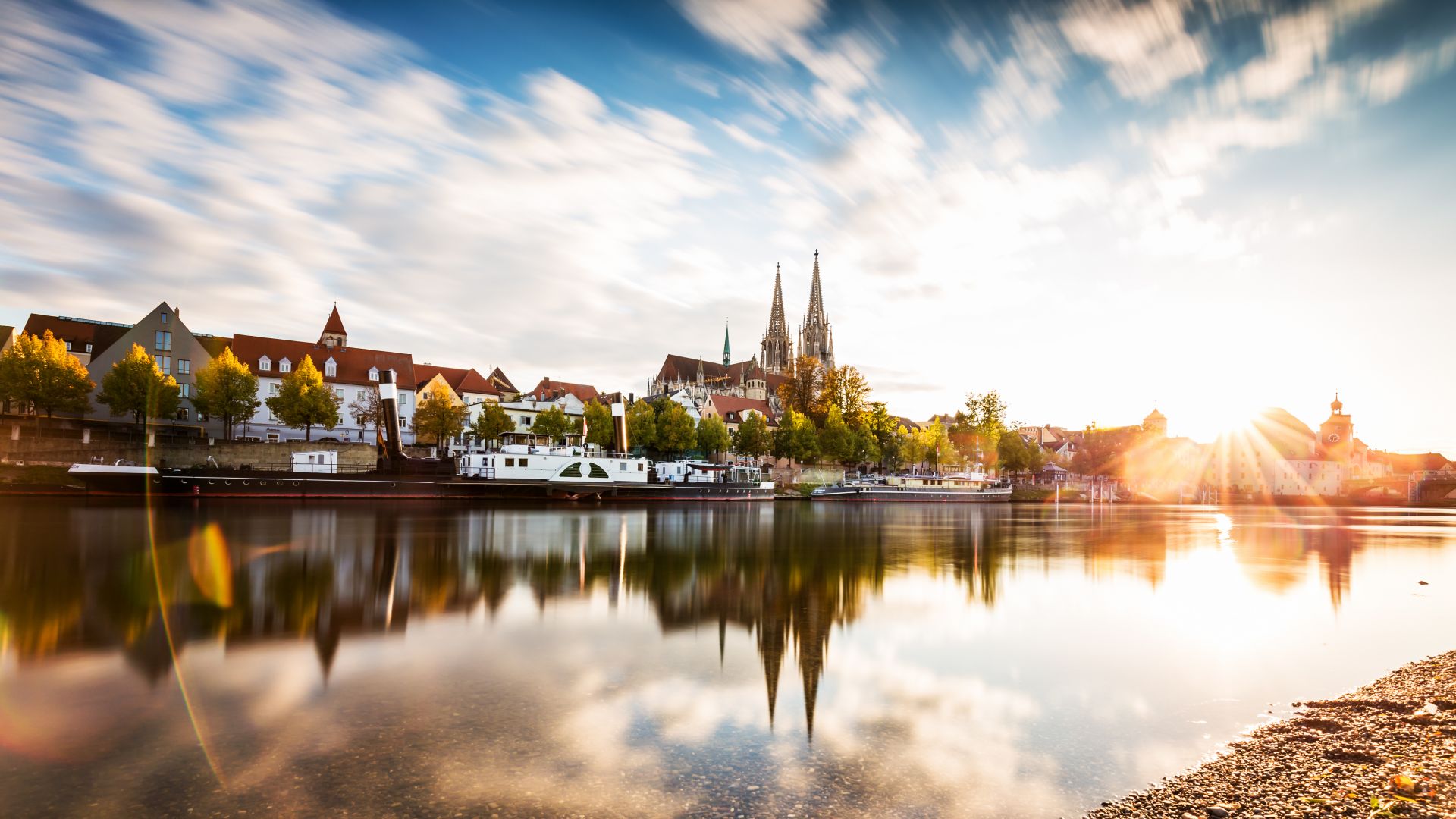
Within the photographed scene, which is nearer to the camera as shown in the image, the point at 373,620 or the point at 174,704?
the point at 174,704

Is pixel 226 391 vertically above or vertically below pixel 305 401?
above

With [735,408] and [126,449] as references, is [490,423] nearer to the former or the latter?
[126,449]

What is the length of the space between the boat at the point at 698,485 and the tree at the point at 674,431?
980cm

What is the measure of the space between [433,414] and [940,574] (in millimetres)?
69028

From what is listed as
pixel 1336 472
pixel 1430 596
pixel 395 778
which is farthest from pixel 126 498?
pixel 1336 472

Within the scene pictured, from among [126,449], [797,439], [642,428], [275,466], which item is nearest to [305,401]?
[275,466]

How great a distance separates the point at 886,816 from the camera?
6.53 meters

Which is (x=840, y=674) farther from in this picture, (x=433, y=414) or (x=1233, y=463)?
(x=1233, y=463)

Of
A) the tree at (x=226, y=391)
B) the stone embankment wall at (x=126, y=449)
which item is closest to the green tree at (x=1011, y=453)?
the stone embankment wall at (x=126, y=449)

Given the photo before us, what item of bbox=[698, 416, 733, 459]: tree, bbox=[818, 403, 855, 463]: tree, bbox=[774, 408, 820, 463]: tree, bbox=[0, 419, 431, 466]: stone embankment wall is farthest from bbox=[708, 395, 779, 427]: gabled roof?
bbox=[0, 419, 431, 466]: stone embankment wall

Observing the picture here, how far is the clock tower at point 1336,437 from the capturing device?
149 metres

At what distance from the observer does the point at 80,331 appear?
7419cm

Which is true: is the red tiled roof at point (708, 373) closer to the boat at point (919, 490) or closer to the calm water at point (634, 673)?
the boat at point (919, 490)

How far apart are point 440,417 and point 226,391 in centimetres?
1959
